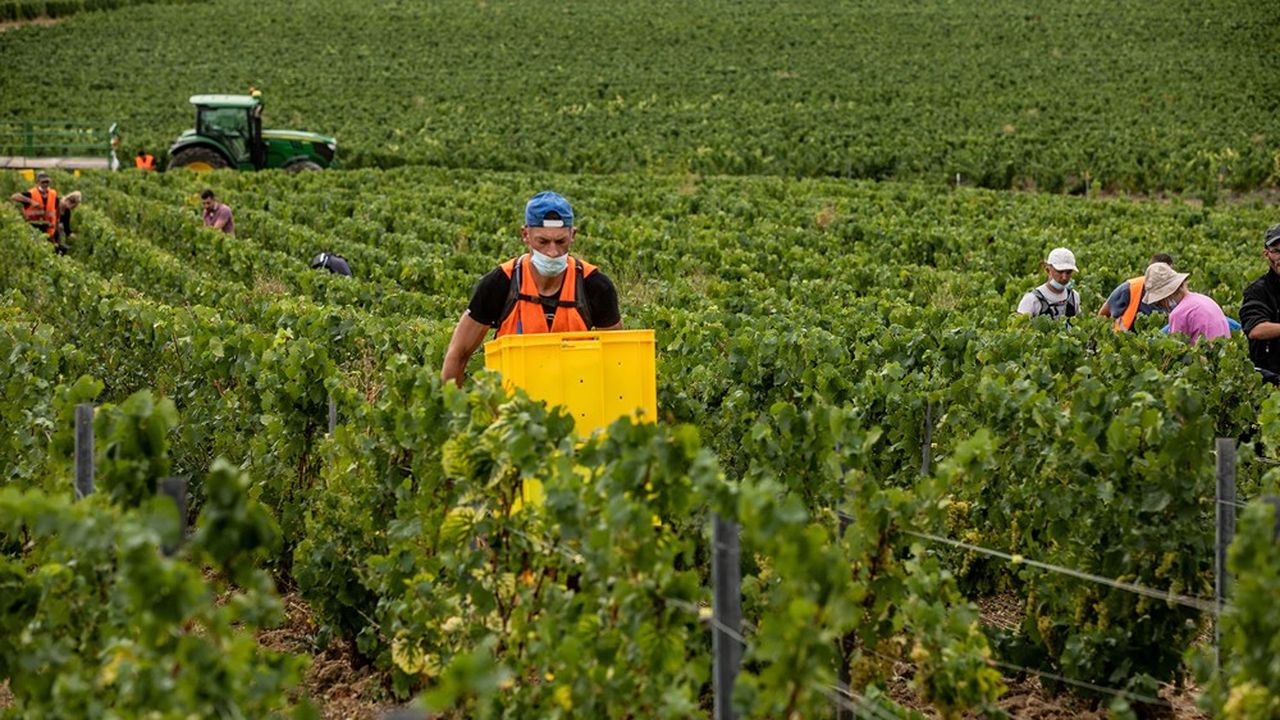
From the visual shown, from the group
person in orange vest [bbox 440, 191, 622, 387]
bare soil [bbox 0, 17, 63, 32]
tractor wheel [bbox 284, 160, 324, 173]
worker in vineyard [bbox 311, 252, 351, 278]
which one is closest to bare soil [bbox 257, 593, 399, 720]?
person in orange vest [bbox 440, 191, 622, 387]

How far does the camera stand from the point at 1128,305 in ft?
37.5

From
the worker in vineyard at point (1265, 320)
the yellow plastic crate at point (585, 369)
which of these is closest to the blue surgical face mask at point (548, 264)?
the yellow plastic crate at point (585, 369)

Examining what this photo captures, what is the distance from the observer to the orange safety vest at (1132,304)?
36.5 ft

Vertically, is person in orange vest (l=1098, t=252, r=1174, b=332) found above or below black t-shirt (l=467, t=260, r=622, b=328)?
below

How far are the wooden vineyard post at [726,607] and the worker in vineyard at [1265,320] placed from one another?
5482 mm

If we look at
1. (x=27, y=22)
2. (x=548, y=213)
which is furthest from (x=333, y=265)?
(x=27, y=22)

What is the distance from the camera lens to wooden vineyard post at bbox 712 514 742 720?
4.57 metres

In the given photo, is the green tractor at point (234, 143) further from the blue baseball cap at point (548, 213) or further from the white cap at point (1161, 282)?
the blue baseball cap at point (548, 213)

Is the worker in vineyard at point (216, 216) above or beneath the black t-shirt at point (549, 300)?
beneath

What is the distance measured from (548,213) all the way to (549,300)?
36 cm

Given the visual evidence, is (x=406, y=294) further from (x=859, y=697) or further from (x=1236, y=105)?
(x=1236, y=105)

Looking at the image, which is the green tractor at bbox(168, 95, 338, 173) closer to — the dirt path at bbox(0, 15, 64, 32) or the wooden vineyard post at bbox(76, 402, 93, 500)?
the wooden vineyard post at bbox(76, 402, 93, 500)

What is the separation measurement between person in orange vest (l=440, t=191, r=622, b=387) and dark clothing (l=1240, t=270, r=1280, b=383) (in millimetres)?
4054

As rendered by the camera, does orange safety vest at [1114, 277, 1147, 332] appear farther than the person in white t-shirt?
No
